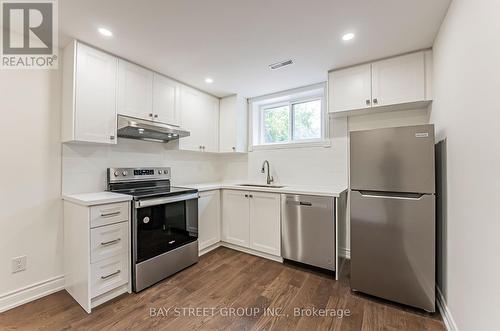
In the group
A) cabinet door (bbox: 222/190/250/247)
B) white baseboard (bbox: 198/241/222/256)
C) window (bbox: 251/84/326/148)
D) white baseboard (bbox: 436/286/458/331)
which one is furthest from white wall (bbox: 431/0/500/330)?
white baseboard (bbox: 198/241/222/256)

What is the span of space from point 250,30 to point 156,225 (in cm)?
208

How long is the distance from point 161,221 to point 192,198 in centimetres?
45

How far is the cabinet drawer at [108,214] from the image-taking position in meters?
1.84

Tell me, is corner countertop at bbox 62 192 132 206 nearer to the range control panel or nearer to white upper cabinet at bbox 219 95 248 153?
the range control panel

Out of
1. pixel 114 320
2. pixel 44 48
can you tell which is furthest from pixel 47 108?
pixel 114 320

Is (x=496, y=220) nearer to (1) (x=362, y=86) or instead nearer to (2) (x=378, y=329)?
(2) (x=378, y=329)

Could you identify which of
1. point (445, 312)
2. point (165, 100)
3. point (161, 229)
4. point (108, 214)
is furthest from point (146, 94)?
point (445, 312)

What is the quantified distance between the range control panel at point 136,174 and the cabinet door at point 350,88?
2330mm

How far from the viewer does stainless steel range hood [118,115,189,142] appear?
7.51 feet

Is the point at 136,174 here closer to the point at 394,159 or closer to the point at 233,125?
the point at 233,125

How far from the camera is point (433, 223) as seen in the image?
1.76 meters

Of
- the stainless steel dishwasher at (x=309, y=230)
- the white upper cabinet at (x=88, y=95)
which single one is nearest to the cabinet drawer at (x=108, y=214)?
the white upper cabinet at (x=88, y=95)

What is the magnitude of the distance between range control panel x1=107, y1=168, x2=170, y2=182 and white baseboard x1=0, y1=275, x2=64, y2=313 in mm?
1074

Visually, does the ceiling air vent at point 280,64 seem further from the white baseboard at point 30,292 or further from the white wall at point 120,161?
the white baseboard at point 30,292
